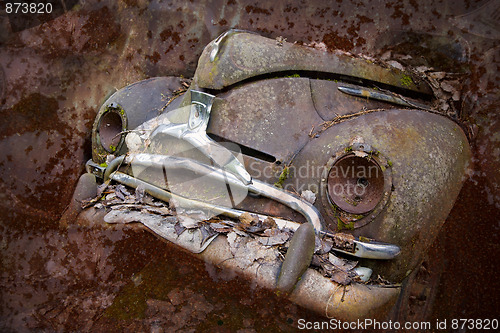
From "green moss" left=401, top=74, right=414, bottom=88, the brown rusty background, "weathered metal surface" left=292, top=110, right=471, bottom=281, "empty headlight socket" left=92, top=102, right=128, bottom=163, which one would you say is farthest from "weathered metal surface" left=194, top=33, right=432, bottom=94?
"empty headlight socket" left=92, top=102, right=128, bottom=163

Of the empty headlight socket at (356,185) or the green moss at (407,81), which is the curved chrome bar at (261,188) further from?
the green moss at (407,81)

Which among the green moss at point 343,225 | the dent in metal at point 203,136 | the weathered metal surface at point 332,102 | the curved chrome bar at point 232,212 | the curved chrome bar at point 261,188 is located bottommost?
the curved chrome bar at point 232,212

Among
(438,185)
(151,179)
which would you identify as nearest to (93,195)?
(151,179)

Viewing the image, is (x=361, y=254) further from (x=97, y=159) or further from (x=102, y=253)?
(x=97, y=159)

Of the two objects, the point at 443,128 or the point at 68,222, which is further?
the point at 68,222

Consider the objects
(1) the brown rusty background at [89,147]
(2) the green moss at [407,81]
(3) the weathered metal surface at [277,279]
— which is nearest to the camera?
(3) the weathered metal surface at [277,279]

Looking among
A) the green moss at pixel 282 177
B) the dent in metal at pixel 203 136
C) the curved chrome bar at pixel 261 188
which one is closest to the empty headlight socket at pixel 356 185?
the curved chrome bar at pixel 261 188

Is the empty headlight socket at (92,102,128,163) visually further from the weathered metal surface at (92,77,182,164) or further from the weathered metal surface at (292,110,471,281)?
the weathered metal surface at (292,110,471,281)
